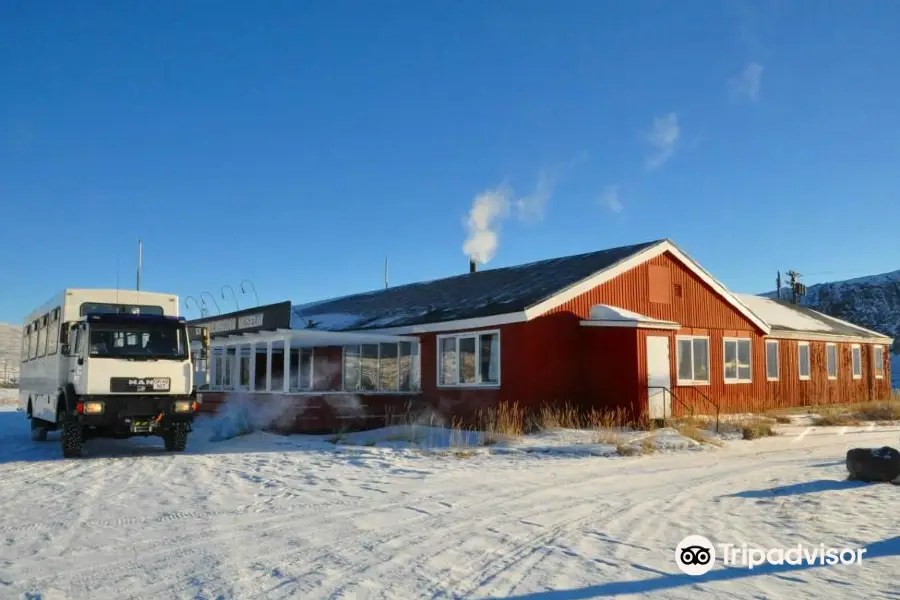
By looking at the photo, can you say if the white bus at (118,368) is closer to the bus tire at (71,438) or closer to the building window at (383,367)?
the bus tire at (71,438)

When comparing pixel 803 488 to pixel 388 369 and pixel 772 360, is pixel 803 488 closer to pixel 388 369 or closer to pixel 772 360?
pixel 388 369

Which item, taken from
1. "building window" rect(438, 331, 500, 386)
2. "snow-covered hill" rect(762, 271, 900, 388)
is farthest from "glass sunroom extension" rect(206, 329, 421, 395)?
"snow-covered hill" rect(762, 271, 900, 388)

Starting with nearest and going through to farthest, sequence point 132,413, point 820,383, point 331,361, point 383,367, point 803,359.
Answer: point 132,413, point 383,367, point 331,361, point 803,359, point 820,383

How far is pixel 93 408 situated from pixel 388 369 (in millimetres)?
9933

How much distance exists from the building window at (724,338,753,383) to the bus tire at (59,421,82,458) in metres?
17.8

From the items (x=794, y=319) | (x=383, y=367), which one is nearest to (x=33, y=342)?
(x=383, y=367)

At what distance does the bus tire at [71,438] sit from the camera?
14328 mm

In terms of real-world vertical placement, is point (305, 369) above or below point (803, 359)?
below

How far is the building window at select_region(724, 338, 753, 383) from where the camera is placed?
76.4ft

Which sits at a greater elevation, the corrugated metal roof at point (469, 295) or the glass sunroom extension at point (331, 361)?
the corrugated metal roof at point (469, 295)

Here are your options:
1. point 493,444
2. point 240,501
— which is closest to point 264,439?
point 493,444

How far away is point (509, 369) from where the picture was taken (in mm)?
18578

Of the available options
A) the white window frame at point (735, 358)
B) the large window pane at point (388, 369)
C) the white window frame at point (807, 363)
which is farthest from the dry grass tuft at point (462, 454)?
the white window frame at point (807, 363)

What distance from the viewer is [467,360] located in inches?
791
